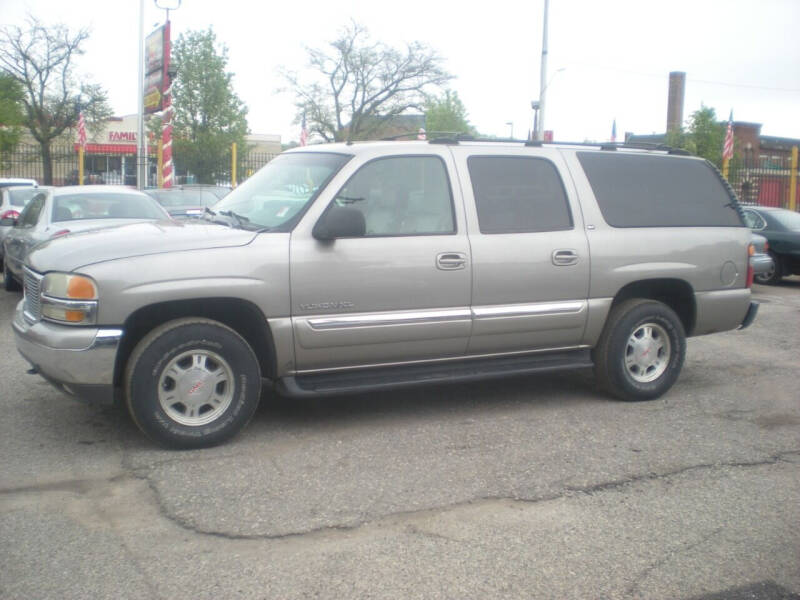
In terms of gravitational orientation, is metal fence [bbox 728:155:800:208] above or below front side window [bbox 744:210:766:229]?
above

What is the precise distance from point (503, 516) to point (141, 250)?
2.55 meters

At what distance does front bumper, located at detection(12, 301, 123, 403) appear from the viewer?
488cm

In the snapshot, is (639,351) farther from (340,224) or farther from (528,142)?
(340,224)

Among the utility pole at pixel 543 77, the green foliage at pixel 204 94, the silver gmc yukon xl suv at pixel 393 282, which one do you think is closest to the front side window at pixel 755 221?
the silver gmc yukon xl suv at pixel 393 282

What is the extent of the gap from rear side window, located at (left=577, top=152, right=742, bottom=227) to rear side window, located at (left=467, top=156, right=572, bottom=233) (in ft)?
1.18

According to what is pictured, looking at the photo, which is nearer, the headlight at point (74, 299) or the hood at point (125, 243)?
the headlight at point (74, 299)

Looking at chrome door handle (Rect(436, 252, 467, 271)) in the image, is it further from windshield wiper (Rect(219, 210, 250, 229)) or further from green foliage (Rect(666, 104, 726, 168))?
green foliage (Rect(666, 104, 726, 168))

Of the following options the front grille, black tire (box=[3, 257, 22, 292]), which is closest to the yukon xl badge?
the front grille

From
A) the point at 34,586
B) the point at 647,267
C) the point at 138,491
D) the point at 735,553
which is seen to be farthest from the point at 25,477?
the point at 647,267

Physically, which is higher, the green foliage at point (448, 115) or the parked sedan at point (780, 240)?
the green foliage at point (448, 115)

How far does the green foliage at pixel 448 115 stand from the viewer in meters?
65.2

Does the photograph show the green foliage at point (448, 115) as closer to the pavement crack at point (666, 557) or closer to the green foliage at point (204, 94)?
the green foliage at point (204, 94)

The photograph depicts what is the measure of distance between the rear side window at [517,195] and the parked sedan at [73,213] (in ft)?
19.3

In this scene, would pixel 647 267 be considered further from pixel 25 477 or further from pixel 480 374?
pixel 25 477
